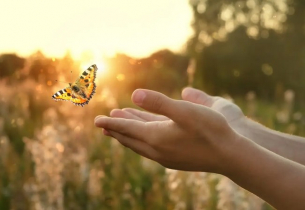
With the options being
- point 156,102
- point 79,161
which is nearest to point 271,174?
point 156,102

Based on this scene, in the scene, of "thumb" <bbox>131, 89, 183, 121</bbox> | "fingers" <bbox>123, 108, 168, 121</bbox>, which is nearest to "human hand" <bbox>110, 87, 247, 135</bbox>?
"fingers" <bbox>123, 108, 168, 121</bbox>

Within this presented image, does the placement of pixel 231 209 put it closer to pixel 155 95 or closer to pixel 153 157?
pixel 153 157

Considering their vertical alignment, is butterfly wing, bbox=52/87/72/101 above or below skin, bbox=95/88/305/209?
above

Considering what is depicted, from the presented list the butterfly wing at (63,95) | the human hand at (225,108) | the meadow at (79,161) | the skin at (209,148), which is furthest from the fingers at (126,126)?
the human hand at (225,108)

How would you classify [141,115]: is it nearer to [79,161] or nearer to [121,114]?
[121,114]

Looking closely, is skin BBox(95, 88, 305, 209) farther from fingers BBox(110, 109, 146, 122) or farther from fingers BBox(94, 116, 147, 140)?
fingers BBox(110, 109, 146, 122)

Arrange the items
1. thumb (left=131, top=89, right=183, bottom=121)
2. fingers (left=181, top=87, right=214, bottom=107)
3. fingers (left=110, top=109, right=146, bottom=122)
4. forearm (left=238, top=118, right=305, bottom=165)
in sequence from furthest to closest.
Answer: fingers (left=181, top=87, right=214, bottom=107), forearm (left=238, top=118, right=305, bottom=165), fingers (left=110, top=109, right=146, bottom=122), thumb (left=131, top=89, right=183, bottom=121)

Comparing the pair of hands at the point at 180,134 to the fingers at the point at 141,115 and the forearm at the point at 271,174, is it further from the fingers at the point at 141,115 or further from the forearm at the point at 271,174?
the fingers at the point at 141,115
